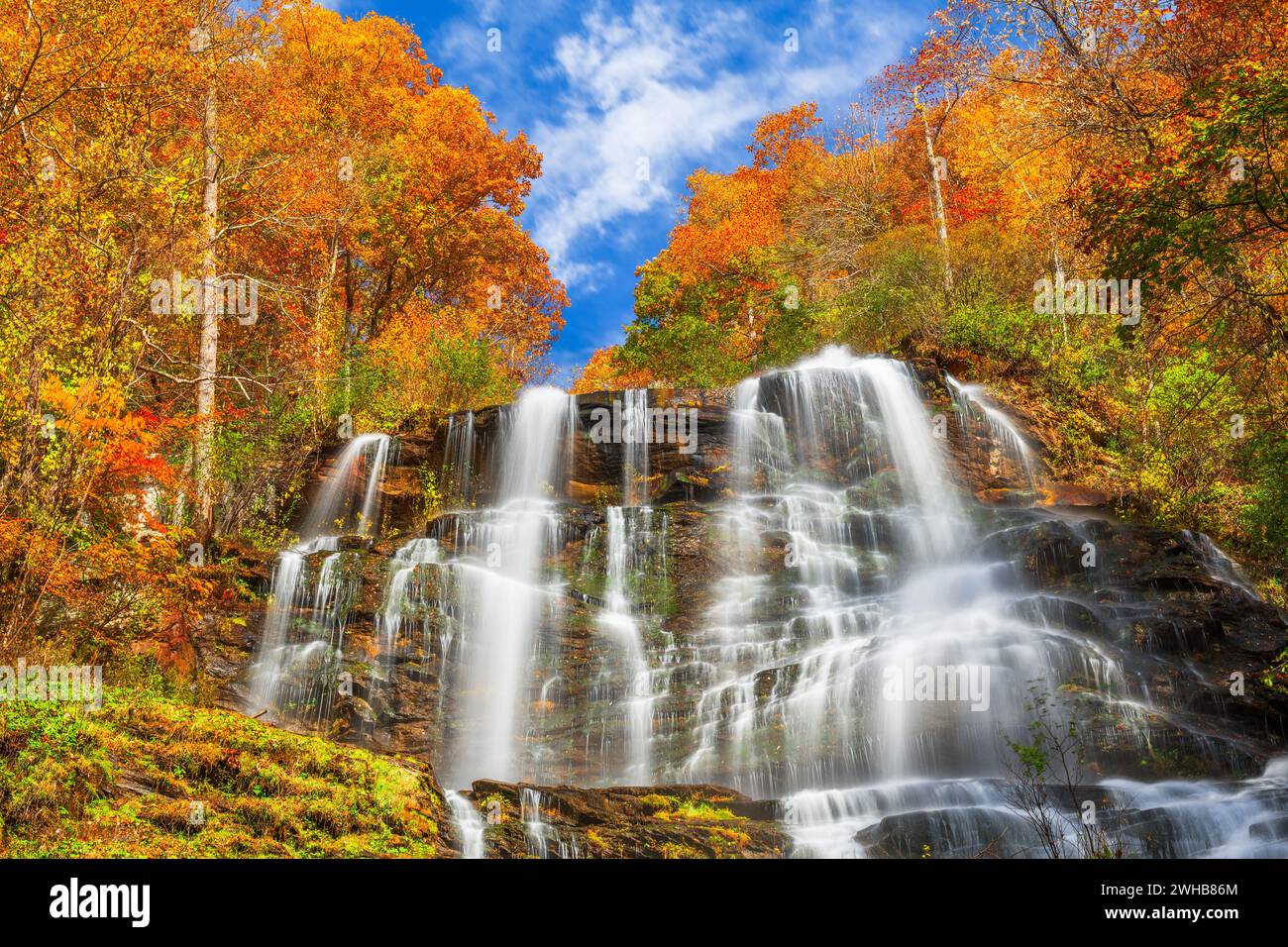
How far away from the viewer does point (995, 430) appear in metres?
19.0

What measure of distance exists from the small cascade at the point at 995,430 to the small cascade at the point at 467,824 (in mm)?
14656

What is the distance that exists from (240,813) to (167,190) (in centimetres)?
952

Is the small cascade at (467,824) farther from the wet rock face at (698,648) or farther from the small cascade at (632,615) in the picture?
the small cascade at (632,615)

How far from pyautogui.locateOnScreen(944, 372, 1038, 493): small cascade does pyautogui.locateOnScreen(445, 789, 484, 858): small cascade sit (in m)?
14.7

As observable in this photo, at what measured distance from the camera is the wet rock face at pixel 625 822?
7.46 metres

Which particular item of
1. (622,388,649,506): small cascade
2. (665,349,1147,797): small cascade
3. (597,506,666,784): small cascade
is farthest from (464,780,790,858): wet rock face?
(622,388,649,506): small cascade

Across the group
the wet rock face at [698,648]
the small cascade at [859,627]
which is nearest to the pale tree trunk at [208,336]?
the wet rock face at [698,648]

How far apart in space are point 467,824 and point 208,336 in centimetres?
1221

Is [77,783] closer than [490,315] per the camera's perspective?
Yes

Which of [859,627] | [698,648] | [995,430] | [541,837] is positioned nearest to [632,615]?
[698,648]

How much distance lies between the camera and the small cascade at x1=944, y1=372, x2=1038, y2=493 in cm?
1841

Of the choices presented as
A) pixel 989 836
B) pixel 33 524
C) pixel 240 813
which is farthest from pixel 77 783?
pixel 989 836
